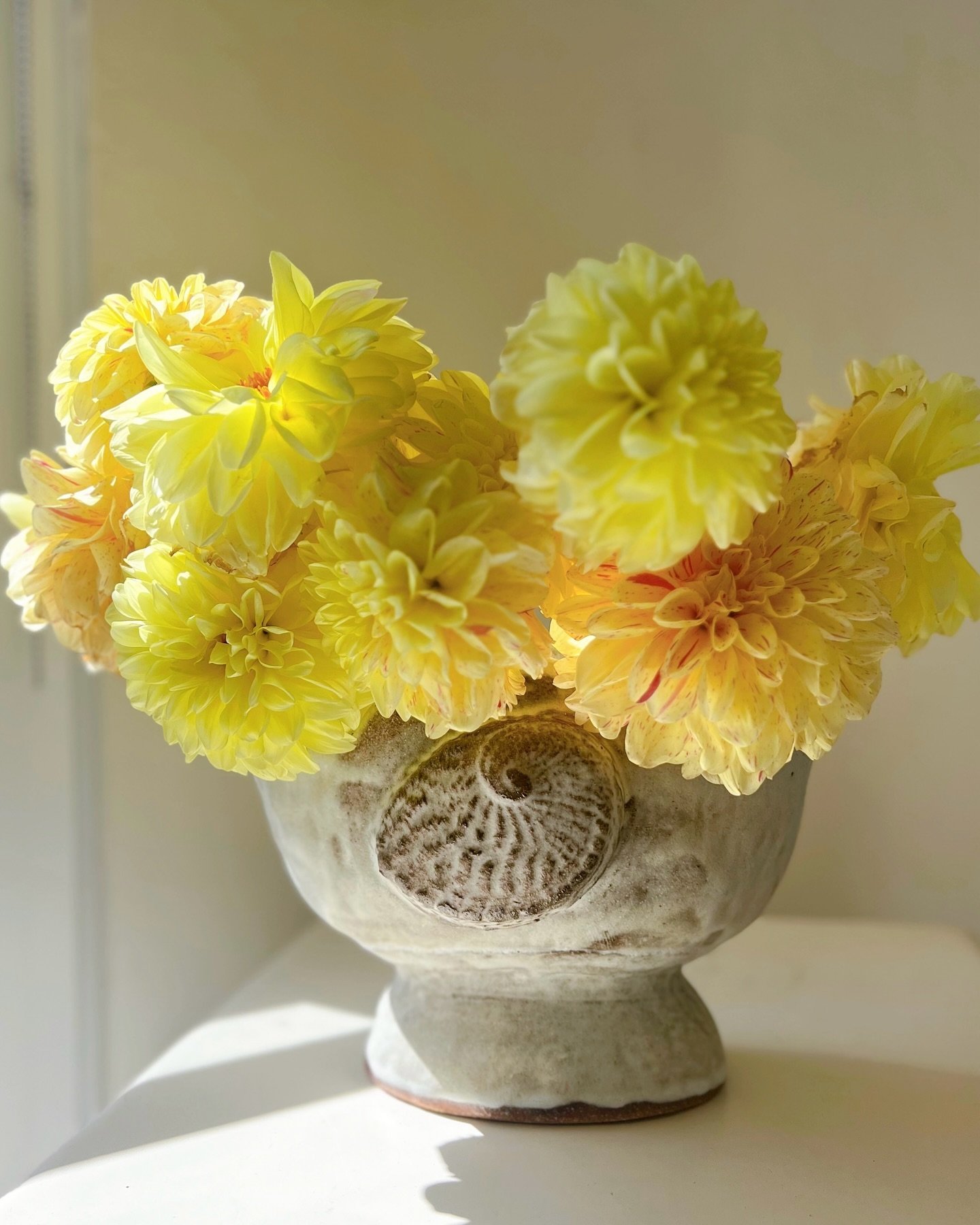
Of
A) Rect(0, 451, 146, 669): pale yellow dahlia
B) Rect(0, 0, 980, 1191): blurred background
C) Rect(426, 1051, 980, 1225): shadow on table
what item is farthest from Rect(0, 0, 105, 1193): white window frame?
Rect(426, 1051, 980, 1225): shadow on table

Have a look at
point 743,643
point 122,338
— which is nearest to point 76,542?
point 122,338

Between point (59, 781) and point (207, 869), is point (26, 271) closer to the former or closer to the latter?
point (59, 781)

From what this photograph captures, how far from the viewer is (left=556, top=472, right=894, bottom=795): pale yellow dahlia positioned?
420mm

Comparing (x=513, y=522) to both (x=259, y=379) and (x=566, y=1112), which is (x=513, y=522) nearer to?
(x=259, y=379)

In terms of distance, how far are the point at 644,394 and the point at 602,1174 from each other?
0.36m

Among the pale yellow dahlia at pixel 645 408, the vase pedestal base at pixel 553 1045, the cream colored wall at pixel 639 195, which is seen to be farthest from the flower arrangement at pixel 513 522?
the cream colored wall at pixel 639 195

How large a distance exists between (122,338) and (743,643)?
30 cm

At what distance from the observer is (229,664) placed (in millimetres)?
453

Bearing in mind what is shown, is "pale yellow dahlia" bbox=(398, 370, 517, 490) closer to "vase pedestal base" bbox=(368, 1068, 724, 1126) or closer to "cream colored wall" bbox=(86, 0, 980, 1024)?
"vase pedestal base" bbox=(368, 1068, 724, 1126)

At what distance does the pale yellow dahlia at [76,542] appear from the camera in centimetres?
54

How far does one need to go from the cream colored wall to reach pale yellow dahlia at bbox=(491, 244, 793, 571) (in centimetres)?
64

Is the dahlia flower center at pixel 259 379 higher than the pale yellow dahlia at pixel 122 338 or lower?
lower

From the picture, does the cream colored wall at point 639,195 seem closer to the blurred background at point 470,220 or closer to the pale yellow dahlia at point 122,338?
the blurred background at point 470,220

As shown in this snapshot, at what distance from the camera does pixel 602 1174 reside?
0.53 meters
